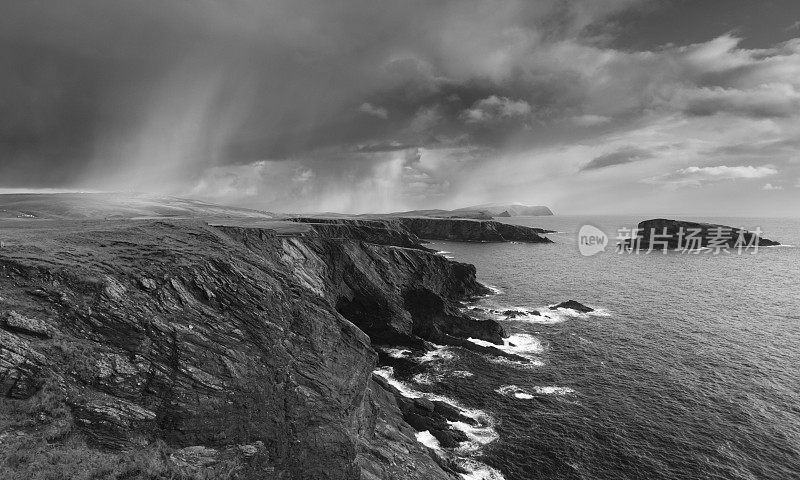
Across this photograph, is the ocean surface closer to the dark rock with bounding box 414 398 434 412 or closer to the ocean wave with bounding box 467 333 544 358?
the ocean wave with bounding box 467 333 544 358

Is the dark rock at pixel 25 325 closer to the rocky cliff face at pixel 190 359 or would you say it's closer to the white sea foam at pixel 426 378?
the rocky cliff face at pixel 190 359

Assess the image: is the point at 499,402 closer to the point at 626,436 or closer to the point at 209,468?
the point at 626,436

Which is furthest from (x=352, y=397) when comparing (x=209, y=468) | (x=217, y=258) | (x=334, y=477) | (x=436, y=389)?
(x=436, y=389)

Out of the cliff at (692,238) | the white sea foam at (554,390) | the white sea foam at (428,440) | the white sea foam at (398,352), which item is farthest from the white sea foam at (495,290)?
the cliff at (692,238)

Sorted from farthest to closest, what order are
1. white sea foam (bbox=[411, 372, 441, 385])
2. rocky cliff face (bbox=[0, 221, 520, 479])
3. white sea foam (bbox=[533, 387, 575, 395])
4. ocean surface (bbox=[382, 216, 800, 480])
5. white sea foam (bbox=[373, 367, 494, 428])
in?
1. white sea foam (bbox=[411, 372, 441, 385])
2. white sea foam (bbox=[533, 387, 575, 395])
3. white sea foam (bbox=[373, 367, 494, 428])
4. ocean surface (bbox=[382, 216, 800, 480])
5. rocky cliff face (bbox=[0, 221, 520, 479])

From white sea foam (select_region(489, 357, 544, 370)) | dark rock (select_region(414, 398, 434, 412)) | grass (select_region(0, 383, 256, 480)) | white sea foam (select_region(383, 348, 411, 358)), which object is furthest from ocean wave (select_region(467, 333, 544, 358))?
grass (select_region(0, 383, 256, 480))
